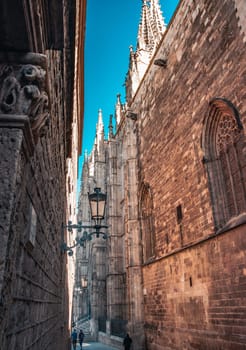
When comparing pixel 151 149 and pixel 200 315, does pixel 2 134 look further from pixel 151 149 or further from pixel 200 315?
pixel 151 149

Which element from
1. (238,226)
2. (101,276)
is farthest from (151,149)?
(101,276)

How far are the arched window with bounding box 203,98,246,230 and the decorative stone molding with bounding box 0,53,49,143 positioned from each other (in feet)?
20.3

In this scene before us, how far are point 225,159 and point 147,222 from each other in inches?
269

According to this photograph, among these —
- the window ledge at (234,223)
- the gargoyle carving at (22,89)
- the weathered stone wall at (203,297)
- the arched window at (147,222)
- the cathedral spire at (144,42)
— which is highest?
the cathedral spire at (144,42)

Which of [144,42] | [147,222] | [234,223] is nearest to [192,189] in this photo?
[234,223]

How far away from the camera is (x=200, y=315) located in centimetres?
786

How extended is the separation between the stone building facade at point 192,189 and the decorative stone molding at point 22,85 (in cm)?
586

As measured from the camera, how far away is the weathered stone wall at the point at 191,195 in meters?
6.95

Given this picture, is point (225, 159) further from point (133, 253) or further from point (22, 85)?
point (133, 253)

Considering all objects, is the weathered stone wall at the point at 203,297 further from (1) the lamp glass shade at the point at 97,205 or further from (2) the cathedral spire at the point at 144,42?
(2) the cathedral spire at the point at 144,42

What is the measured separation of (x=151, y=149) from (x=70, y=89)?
7.72 m

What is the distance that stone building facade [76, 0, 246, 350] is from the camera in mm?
7047

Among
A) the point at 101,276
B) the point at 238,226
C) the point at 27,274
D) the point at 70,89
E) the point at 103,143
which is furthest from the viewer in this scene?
the point at 103,143

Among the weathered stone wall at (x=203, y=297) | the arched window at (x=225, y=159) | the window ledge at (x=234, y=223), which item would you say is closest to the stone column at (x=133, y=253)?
the weathered stone wall at (x=203, y=297)
